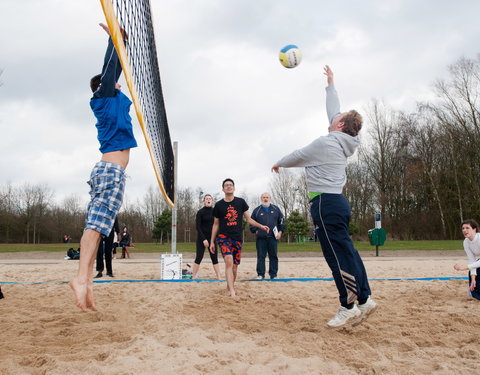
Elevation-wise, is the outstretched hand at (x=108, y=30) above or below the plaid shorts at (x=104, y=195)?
above

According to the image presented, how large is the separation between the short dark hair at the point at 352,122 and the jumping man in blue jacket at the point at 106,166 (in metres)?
1.96

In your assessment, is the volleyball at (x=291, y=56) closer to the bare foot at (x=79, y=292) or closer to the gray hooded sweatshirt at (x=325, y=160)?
the gray hooded sweatshirt at (x=325, y=160)

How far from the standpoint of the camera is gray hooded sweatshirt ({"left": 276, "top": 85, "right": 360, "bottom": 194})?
350 cm

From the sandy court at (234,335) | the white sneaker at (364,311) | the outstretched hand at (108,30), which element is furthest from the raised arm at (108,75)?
the white sneaker at (364,311)

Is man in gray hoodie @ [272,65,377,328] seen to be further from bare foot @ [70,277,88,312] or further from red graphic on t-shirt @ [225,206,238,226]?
red graphic on t-shirt @ [225,206,238,226]

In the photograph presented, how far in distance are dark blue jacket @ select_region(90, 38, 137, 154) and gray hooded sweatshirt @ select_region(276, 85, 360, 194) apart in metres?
1.46

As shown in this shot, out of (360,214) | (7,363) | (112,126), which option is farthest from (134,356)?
(360,214)

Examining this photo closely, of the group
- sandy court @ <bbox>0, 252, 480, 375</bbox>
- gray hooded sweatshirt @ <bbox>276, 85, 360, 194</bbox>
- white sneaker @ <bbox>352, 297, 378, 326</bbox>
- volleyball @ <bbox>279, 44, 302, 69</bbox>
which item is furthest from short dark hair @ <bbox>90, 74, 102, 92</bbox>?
white sneaker @ <bbox>352, 297, 378, 326</bbox>

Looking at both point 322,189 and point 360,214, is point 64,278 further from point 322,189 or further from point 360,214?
point 360,214

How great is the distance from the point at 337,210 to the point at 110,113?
2.11 meters

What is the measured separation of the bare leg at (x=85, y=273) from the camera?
2.89m

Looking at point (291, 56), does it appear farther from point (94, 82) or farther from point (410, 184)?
point (410, 184)

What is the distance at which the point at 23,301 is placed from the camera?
4.96 m

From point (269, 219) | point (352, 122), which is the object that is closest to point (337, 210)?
point (352, 122)
